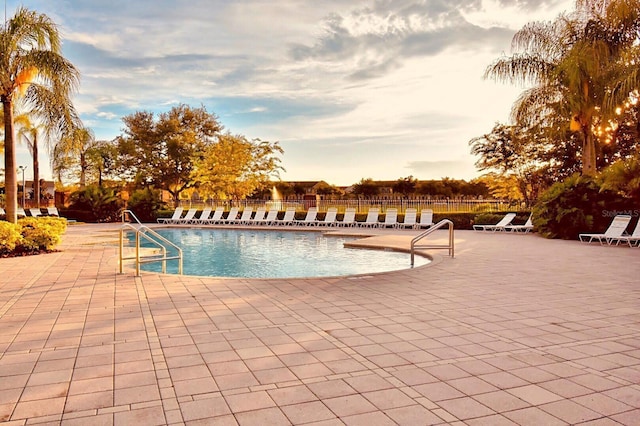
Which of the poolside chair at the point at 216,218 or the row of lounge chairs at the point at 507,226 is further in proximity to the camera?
the poolside chair at the point at 216,218

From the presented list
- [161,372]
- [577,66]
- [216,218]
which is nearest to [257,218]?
[216,218]

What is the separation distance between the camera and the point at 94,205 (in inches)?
978

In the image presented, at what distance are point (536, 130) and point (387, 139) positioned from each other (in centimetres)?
787

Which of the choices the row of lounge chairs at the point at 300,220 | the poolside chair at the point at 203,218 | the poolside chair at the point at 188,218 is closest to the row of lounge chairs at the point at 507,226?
the row of lounge chairs at the point at 300,220

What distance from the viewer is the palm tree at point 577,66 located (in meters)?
13.6

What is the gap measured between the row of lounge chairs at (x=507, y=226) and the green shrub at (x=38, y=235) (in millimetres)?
14592

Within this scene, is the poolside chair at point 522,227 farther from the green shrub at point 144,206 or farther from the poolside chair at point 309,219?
the green shrub at point 144,206

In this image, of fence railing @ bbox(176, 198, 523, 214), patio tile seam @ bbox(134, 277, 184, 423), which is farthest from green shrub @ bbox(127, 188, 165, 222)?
patio tile seam @ bbox(134, 277, 184, 423)

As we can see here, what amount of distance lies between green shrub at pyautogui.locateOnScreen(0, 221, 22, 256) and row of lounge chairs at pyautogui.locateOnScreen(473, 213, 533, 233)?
15356mm

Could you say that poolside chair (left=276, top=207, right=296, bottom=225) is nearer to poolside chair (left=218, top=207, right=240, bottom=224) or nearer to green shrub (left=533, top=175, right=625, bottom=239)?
poolside chair (left=218, top=207, right=240, bottom=224)

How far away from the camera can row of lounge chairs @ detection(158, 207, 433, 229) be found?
2080 centimetres

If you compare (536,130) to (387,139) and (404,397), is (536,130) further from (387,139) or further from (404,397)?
(404,397)

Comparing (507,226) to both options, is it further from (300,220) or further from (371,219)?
(300,220)

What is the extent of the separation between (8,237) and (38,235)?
2.52 feet
